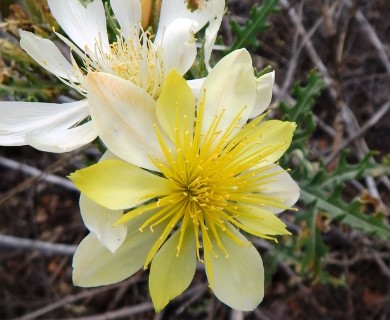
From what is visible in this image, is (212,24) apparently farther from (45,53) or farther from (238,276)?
(238,276)

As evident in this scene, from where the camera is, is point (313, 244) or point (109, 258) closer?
point (109, 258)

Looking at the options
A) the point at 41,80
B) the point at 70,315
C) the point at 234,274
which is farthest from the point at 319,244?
the point at 70,315

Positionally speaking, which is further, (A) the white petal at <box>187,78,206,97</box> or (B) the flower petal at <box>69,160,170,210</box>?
(A) the white petal at <box>187,78,206,97</box>

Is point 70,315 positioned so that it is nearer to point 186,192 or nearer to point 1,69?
point 1,69

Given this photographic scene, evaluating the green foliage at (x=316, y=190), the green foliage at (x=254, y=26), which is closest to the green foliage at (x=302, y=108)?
the green foliage at (x=316, y=190)

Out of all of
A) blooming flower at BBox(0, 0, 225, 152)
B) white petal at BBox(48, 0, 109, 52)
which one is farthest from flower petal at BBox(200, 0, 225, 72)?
white petal at BBox(48, 0, 109, 52)

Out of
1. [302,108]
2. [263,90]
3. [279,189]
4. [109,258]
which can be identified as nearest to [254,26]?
[302,108]

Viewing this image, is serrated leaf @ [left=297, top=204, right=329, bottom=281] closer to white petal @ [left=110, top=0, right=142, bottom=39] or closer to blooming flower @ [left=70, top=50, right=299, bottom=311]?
blooming flower @ [left=70, top=50, right=299, bottom=311]
